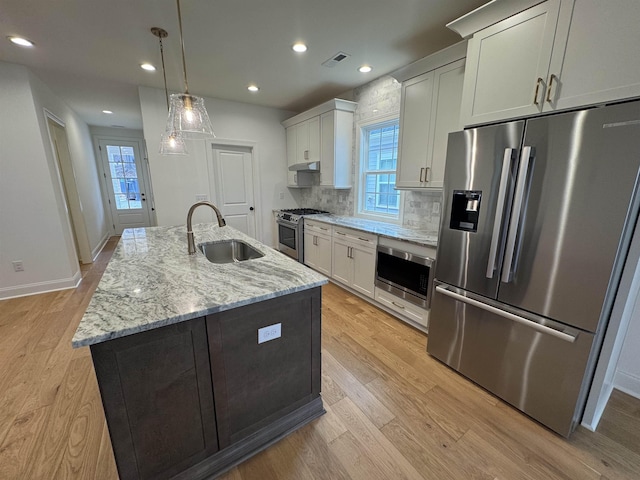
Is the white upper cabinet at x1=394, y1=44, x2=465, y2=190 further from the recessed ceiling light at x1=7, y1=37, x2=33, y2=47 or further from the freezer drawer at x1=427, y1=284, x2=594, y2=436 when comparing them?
the recessed ceiling light at x1=7, y1=37, x2=33, y2=47

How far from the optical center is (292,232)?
4.39 meters

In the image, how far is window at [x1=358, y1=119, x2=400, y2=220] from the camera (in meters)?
3.39

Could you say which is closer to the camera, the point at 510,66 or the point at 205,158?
the point at 510,66

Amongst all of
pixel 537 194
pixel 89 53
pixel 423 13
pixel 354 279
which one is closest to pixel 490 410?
pixel 537 194

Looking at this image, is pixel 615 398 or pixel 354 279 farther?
pixel 354 279

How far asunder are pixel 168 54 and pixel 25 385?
3113 mm

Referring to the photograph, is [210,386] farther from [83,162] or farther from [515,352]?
[83,162]

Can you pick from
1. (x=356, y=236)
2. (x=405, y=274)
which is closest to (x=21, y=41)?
(x=356, y=236)

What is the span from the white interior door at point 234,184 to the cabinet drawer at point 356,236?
2061 millimetres

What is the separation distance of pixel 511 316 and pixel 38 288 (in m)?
5.09

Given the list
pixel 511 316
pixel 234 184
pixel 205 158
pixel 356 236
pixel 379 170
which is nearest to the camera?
pixel 511 316

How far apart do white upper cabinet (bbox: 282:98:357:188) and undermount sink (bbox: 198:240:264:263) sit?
1971 mm

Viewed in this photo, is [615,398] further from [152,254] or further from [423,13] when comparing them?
[152,254]

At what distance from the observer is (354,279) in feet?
10.8
